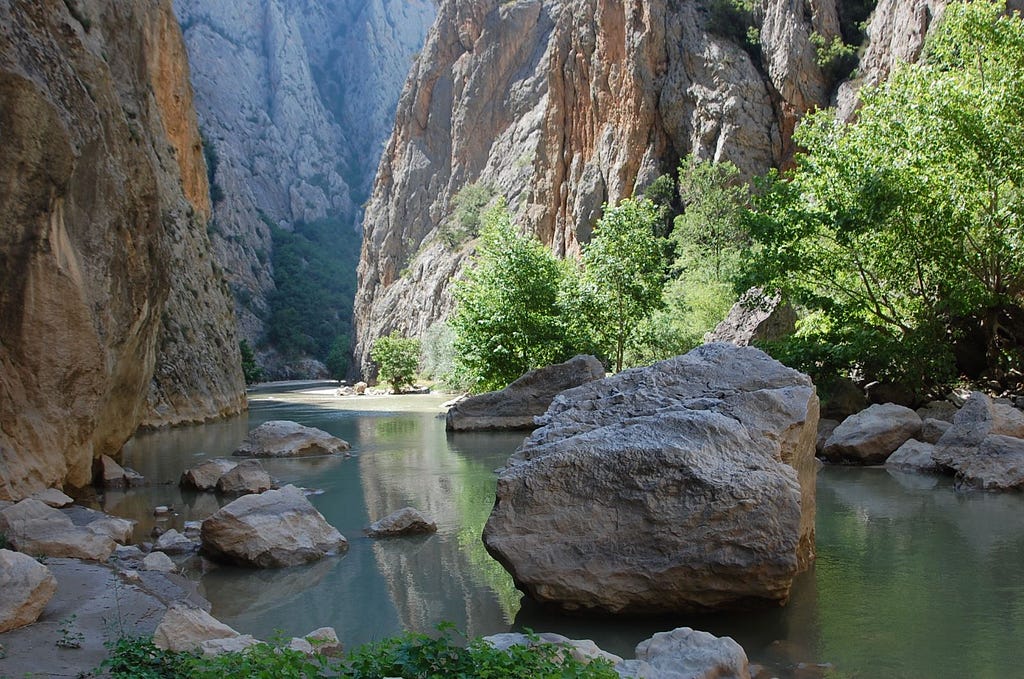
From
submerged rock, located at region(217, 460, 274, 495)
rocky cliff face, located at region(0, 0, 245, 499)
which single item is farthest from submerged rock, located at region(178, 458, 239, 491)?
rocky cliff face, located at region(0, 0, 245, 499)

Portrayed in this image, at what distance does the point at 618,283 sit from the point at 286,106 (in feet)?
422

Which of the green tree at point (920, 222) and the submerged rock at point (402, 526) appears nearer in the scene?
the submerged rock at point (402, 526)

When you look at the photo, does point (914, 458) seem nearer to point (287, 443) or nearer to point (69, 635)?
point (69, 635)

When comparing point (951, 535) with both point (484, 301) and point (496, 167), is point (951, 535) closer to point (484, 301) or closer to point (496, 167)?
point (484, 301)

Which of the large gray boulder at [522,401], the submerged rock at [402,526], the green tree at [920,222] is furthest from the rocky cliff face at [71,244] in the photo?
the green tree at [920,222]

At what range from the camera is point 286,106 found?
14650cm

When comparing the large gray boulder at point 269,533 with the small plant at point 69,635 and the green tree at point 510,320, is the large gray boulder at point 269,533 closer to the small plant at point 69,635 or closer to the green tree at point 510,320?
the small plant at point 69,635

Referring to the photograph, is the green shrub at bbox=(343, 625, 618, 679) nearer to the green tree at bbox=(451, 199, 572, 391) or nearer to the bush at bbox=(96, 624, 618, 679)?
the bush at bbox=(96, 624, 618, 679)

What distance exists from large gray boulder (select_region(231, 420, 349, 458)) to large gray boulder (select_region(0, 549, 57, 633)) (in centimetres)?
1363

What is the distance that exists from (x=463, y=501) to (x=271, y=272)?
111674mm

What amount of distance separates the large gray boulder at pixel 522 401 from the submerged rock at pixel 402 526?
1524cm

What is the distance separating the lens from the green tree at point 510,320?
32562mm

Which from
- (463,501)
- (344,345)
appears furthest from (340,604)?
(344,345)

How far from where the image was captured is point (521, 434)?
25266 mm
